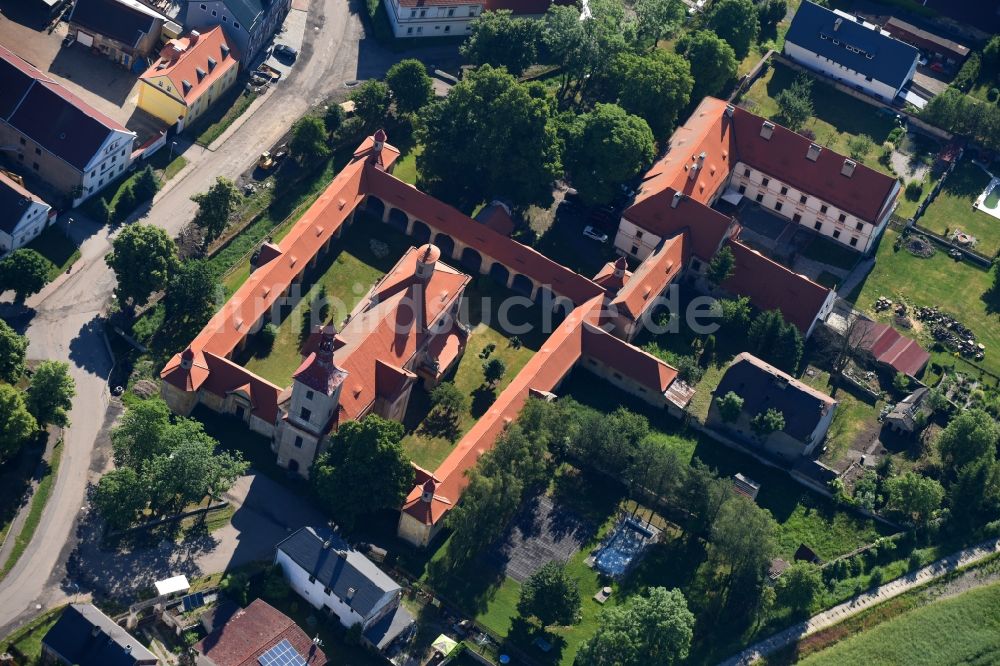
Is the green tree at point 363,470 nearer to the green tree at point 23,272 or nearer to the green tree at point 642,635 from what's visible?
the green tree at point 642,635

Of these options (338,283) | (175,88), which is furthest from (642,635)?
(175,88)

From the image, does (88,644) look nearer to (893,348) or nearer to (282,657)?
(282,657)

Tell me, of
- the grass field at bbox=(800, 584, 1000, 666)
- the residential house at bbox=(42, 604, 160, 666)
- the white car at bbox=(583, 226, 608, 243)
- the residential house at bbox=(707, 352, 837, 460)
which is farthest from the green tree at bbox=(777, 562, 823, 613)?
the residential house at bbox=(42, 604, 160, 666)

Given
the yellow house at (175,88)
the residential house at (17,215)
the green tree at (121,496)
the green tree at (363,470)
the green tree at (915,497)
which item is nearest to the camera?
the green tree at (121,496)

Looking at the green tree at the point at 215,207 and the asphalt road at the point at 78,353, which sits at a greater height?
the green tree at the point at 215,207

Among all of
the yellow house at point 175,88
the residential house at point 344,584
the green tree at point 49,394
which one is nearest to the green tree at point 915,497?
the residential house at point 344,584

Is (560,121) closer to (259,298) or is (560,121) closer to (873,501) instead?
(259,298)

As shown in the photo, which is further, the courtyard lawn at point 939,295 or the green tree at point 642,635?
the courtyard lawn at point 939,295
